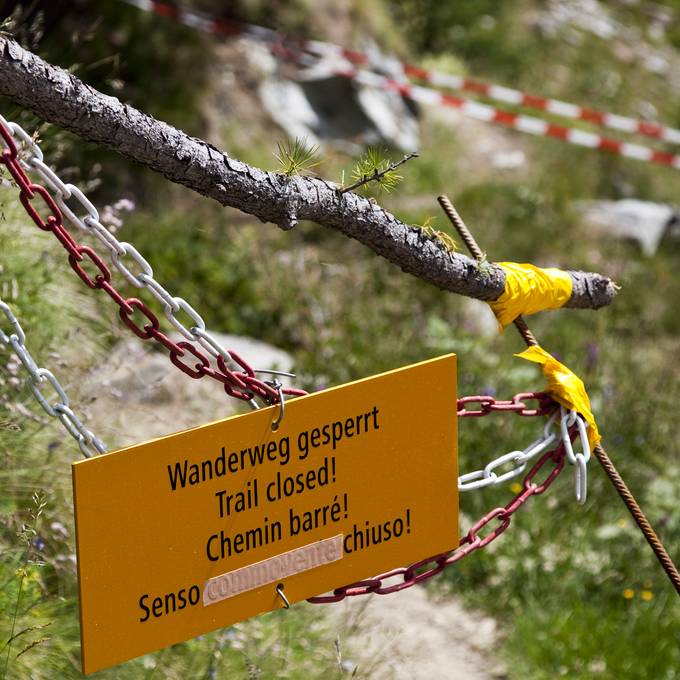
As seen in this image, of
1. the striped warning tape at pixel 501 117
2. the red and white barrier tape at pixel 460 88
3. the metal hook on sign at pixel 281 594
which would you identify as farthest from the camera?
the striped warning tape at pixel 501 117

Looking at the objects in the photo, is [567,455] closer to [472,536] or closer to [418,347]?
[472,536]

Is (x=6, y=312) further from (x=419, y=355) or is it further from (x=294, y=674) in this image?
(x=419, y=355)

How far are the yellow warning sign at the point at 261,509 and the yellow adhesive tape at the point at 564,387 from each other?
39 cm

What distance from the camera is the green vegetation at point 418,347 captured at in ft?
10.0

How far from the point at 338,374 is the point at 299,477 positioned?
3.01 m

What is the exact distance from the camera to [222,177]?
2.08 meters

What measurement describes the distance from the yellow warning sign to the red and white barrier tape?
6.34m

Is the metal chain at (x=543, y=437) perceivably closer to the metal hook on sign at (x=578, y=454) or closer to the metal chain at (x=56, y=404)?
the metal hook on sign at (x=578, y=454)

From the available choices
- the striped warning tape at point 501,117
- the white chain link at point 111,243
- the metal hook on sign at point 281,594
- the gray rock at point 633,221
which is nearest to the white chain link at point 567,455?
the metal hook on sign at point 281,594

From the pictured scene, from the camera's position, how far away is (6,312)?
2.01 m

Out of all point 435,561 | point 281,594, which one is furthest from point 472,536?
point 281,594

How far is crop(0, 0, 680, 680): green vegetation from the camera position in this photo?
3.05m

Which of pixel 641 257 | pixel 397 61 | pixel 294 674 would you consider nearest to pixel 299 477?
pixel 294 674

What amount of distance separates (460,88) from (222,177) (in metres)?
8.37
